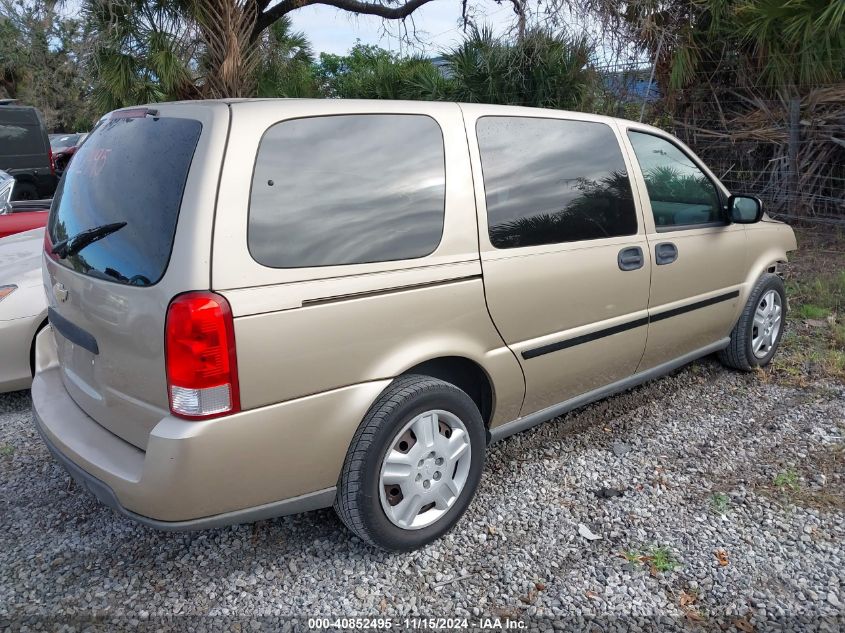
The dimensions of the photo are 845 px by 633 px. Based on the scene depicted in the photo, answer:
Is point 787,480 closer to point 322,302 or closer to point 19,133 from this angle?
point 322,302

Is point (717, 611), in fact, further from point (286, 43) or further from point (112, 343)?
point (286, 43)

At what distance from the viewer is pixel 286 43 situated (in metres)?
12.6

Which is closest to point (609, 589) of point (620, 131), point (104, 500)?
point (104, 500)

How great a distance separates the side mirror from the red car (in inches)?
191

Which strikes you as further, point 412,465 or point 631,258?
point 631,258

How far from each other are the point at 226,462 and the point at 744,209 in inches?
130

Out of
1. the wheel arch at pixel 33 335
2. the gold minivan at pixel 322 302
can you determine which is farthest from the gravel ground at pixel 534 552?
the wheel arch at pixel 33 335

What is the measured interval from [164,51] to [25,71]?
71.6ft

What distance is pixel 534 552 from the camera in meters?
2.73

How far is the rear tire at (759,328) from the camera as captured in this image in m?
4.36

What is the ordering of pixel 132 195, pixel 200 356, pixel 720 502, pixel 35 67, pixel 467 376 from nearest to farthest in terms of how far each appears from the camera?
1. pixel 200 356
2. pixel 132 195
3. pixel 467 376
4. pixel 720 502
5. pixel 35 67

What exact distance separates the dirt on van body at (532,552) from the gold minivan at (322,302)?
10.3 inches

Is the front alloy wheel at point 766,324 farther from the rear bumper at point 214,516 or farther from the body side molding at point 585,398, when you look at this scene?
the rear bumper at point 214,516

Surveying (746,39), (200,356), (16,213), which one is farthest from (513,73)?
(200,356)
